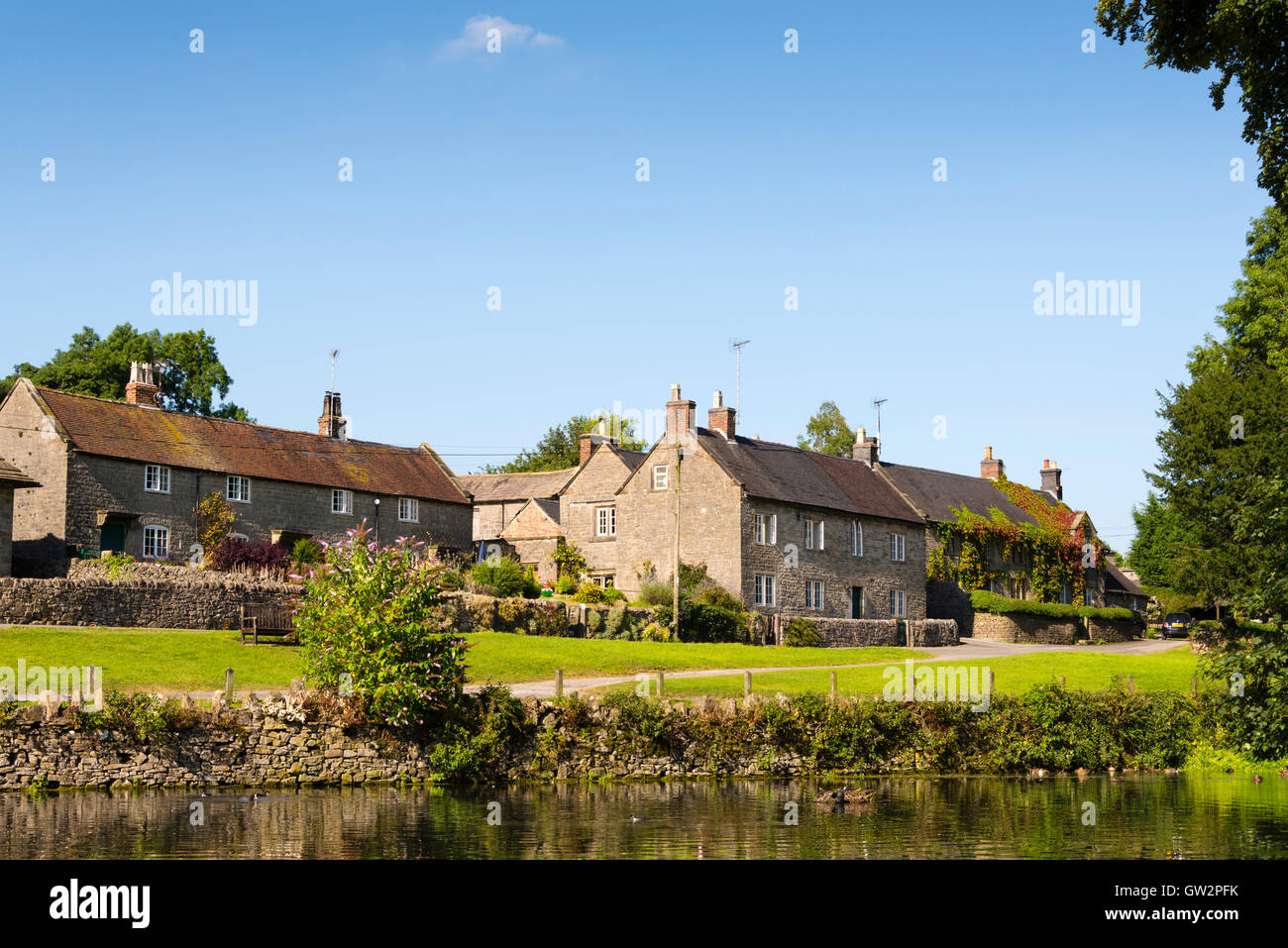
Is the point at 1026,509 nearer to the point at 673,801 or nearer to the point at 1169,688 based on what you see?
the point at 1169,688

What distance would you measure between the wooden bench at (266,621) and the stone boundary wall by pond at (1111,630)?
152 ft

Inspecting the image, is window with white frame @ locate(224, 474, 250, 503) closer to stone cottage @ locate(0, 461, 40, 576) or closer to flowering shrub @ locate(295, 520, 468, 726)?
stone cottage @ locate(0, 461, 40, 576)

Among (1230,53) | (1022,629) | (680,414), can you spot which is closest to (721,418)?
(680,414)

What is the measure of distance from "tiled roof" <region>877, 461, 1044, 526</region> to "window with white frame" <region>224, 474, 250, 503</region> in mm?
33675

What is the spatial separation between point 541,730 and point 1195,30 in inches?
778

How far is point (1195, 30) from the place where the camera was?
21.4 meters

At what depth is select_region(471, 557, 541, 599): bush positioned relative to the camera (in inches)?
1962

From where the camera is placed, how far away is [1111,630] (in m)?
69.5

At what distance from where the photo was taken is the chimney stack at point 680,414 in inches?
2277

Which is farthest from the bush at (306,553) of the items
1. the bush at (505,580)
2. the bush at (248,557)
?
the bush at (505,580)

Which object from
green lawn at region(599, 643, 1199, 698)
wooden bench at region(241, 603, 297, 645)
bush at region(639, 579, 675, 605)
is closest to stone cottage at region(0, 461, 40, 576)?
wooden bench at region(241, 603, 297, 645)

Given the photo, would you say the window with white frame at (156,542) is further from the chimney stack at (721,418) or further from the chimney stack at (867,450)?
the chimney stack at (867,450)

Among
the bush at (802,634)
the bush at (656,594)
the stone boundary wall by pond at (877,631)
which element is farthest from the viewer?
the stone boundary wall by pond at (877,631)
